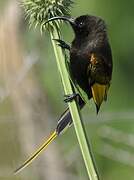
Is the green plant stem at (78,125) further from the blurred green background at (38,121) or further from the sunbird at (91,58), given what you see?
the blurred green background at (38,121)

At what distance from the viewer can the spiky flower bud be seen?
1.89 m

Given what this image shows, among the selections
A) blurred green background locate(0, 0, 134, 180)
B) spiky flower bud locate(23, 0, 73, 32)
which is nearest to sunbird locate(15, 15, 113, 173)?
spiky flower bud locate(23, 0, 73, 32)

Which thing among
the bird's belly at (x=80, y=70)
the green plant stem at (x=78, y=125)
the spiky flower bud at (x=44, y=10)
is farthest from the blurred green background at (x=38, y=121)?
the green plant stem at (x=78, y=125)

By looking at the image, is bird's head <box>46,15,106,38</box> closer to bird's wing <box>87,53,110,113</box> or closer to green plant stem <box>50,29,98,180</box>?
bird's wing <box>87,53,110,113</box>

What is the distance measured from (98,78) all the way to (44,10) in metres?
0.37

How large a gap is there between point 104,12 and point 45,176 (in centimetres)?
143

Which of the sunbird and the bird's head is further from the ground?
the bird's head

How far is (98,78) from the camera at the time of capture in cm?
219

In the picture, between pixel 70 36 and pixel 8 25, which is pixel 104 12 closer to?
pixel 70 36

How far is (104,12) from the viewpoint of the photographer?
214 inches

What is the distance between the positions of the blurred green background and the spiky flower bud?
238 cm

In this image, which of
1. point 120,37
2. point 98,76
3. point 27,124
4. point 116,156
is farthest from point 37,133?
point 98,76

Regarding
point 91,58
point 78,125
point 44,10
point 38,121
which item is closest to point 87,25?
point 91,58

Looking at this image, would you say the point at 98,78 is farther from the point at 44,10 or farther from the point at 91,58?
the point at 44,10
